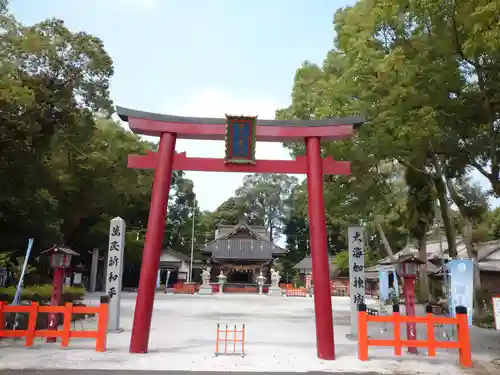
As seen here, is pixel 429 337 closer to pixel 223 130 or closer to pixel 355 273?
pixel 355 273

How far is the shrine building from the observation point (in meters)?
42.2

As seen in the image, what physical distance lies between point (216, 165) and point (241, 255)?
33.0m

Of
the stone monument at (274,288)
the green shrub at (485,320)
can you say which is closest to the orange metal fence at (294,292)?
the stone monument at (274,288)

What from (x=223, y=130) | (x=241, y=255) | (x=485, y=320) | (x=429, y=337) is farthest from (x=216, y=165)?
(x=241, y=255)

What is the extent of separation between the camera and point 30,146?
1595cm

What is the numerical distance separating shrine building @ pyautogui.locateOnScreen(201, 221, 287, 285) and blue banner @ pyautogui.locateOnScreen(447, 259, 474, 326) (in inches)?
1211

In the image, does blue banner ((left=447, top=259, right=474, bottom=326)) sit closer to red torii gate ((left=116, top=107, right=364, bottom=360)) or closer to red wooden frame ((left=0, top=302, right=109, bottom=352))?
red torii gate ((left=116, top=107, right=364, bottom=360))

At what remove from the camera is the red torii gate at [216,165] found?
29.9 feet

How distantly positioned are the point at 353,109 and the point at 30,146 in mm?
12123

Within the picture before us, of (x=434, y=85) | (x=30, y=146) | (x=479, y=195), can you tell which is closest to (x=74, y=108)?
(x=30, y=146)

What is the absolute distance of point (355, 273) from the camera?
12.4m

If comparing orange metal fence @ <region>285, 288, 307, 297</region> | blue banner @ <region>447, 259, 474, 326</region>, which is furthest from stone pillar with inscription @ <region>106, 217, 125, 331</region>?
orange metal fence @ <region>285, 288, 307, 297</region>

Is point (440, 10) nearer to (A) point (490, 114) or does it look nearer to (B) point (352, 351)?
(A) point (490, 114)

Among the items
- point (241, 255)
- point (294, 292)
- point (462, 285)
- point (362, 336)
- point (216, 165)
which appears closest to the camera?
point (362, 336)
